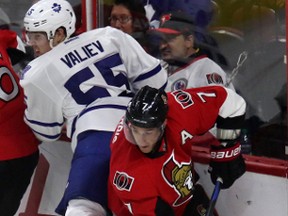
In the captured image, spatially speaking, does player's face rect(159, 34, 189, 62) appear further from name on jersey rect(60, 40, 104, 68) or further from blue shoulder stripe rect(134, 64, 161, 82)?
name on jersey rect(60, 40, 104, 68)

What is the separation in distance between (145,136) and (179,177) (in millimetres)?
191

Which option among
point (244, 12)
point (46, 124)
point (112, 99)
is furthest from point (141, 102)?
point (244, 12)

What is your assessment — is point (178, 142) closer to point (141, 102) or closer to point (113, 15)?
point (141, 102)

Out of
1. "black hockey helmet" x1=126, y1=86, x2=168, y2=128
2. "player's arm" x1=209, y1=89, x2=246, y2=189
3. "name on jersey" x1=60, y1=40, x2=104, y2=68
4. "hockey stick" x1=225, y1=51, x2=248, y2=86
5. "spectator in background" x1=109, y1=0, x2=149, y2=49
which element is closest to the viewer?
"black hockey helmet" x1=126, y1=86, x2=168, y2=128

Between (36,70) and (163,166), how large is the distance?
0.63 meters

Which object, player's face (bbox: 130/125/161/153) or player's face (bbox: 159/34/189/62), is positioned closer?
player's face (bbox: 130/125/161/153)

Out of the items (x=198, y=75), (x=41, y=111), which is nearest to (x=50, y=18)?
(x=41, y=111)

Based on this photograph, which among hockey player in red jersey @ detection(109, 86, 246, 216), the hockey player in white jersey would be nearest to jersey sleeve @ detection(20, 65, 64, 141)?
the hockey player in white jersey

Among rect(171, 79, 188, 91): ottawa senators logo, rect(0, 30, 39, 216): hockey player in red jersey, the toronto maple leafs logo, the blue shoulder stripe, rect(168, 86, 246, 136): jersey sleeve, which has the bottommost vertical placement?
rect(0, 30, 39, 216): hockey player in red jersey

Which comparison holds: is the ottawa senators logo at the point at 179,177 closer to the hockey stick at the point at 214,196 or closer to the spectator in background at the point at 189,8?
the hockey stick at the point at 214,196

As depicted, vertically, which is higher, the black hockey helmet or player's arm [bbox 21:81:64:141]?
the black hockey helmet

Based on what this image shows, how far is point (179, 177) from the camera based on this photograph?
2.35 meters

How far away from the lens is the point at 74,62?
271 centimetres

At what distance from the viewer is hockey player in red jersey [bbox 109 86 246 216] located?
2268mm
